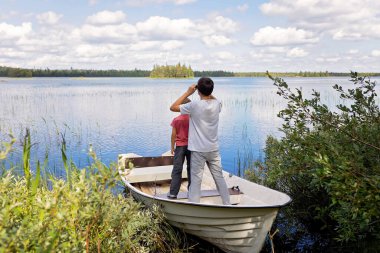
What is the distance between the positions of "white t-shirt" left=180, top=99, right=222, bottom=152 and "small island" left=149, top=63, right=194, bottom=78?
99.1 metres

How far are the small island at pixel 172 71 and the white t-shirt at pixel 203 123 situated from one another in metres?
99.1

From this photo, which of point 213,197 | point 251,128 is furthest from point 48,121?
point 213,197

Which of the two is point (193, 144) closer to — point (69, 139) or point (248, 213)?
point (248, 213)

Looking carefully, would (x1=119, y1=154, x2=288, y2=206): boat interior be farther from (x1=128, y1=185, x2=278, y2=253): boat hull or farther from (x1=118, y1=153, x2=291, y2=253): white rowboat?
(x1=128, y1=185, x2=278, y2=253): boat hull

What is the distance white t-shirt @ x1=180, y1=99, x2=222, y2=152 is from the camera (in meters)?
5.43

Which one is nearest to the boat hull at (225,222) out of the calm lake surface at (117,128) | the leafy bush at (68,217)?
the leafy bush at (68,217)

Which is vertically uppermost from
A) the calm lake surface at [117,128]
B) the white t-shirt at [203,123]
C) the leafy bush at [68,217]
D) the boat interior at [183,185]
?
the white t-shirt at [203,123]

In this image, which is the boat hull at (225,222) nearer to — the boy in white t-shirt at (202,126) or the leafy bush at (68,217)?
the boy in white t-shirt at (202,126)

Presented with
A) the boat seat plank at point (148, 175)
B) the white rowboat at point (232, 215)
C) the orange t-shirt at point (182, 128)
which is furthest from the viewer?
the boat seat plank at point (148, 175)

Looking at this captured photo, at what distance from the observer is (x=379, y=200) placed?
4074 mm

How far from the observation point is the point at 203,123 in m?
5.46

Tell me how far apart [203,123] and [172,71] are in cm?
10215

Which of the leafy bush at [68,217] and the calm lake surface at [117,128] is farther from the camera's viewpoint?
the calm lake surface at [117,128]

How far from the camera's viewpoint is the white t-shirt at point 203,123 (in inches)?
214
